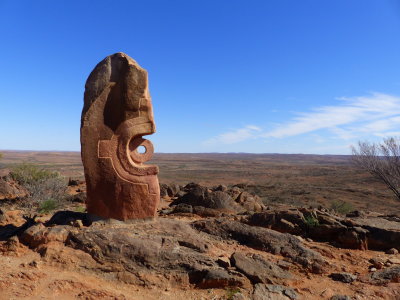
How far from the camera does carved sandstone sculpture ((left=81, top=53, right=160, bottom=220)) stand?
25.0 ft

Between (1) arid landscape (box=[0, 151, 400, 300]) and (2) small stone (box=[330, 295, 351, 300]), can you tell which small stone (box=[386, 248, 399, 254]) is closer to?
(1) arid landscape (box=[0, 151, 400, 300])

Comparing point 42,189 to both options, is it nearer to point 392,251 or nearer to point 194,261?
point 194,261

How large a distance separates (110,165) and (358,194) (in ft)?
84.1

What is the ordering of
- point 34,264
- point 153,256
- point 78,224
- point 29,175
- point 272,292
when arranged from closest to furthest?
point 272,292 < point 34,264 < point 153,256 < point 78,224 < point 29,175

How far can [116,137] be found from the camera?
770 centimetres

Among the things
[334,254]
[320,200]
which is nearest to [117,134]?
[334,254]

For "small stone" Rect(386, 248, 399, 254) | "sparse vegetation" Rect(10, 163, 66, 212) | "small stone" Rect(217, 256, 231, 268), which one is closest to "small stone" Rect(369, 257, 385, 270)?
"small stone" Rect(386, 248, 399, 254)

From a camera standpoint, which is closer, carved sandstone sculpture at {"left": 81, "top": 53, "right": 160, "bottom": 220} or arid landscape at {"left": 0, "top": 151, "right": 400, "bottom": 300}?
arid landscape at {"left": 0, "top": 151, "right": 400, "bottom": 300}

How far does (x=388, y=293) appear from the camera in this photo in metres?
5.95

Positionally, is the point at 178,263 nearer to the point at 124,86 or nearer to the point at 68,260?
the point at 68,260

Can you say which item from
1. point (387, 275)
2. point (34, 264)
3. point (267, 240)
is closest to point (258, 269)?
point (267, 240)

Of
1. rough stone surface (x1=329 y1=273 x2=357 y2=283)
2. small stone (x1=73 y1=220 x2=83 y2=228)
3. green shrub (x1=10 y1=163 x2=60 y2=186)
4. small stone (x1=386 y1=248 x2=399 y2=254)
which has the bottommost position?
rough stone surface (x1=329 y1=273 x2=357 y2=283)

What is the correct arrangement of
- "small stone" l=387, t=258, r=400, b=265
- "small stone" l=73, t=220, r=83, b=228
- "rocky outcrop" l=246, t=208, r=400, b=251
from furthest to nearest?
"rocky outcrop" l=246, t=208, r=400, b=251 < "small stone" l=73, t=220, r=83, b=228 < "small stone" l=387, t=258, r=400, b=265

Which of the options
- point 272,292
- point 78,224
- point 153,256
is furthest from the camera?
point 78,224
